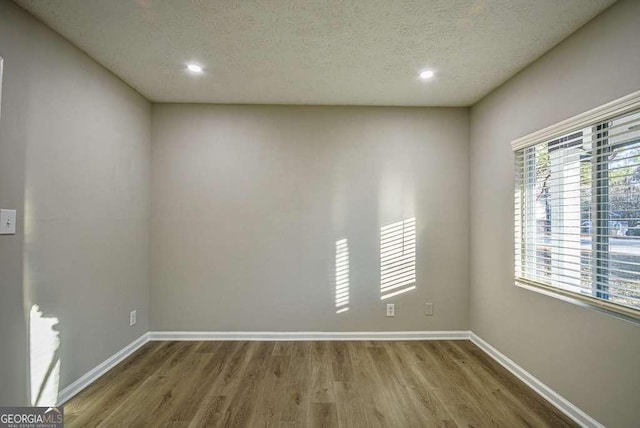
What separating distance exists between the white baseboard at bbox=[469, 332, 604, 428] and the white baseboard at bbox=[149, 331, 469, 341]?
508 millimetres

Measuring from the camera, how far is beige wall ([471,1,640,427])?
1.83 metres

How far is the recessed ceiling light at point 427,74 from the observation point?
9.01 ft

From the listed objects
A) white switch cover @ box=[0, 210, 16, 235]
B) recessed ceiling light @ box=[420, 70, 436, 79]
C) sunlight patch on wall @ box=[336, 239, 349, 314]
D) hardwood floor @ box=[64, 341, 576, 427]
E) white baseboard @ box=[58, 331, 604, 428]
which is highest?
recessed ceiling light @ box=[420, 70, 436, 79]

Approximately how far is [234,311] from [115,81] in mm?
2493

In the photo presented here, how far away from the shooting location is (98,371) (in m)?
2.69

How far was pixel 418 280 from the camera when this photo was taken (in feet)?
11.7

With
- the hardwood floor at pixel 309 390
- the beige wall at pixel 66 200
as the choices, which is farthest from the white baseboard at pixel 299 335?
the beige wall at pixel 66 200

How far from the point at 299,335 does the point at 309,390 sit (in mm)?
1043

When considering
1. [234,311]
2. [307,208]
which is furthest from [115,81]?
[234,311]

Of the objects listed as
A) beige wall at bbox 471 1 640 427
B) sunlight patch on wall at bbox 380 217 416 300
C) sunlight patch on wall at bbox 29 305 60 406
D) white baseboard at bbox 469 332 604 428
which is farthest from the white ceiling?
white baseboard at bbox 469 332 604 428

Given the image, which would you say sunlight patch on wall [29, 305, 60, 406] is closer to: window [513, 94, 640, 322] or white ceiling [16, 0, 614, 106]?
white ceiling [16, 0, 614, 106]

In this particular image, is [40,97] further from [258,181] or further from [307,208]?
[307,208]

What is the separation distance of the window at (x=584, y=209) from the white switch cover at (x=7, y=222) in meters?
3.52

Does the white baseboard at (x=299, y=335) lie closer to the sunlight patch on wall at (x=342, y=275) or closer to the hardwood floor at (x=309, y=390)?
the hardwood floor at (x=309, y=390)
